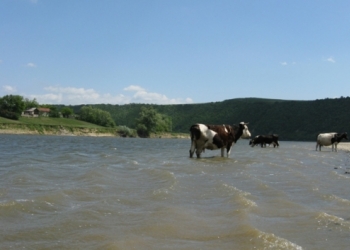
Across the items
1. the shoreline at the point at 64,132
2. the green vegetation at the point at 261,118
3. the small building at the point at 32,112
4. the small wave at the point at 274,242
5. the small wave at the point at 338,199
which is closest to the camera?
the small wave at the point at 274,242

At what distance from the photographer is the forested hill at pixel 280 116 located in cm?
12316

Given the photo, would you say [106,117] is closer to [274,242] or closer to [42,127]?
[42,127]

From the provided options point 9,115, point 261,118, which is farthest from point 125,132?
point 261,118

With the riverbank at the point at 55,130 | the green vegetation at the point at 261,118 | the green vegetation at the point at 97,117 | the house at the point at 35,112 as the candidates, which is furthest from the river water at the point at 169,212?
the house at the point at 35,112

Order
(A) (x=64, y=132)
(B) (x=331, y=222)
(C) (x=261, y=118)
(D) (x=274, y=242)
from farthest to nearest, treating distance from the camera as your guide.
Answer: (C) (x=261, y=118)
(A) (x=64, y=132)
(B) (x=331, y=222)
(D) (x=274, y=242)

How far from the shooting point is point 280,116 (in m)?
149

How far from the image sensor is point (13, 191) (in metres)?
8.19

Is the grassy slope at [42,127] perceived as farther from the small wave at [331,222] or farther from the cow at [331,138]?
the small wave at [331,222]

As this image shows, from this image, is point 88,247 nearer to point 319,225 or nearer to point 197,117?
point 319,225

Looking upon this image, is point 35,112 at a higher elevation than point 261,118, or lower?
lower

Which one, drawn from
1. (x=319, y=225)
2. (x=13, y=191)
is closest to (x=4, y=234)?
(x=13, y=191)

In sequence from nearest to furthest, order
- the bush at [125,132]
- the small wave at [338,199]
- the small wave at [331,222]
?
the small wave at [331,222]
the small wave at [338,199]
the bush at [125,132]

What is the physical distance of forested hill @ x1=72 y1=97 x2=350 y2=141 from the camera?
123156 millimetres

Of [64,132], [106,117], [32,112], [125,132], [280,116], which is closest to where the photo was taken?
[64,132]
